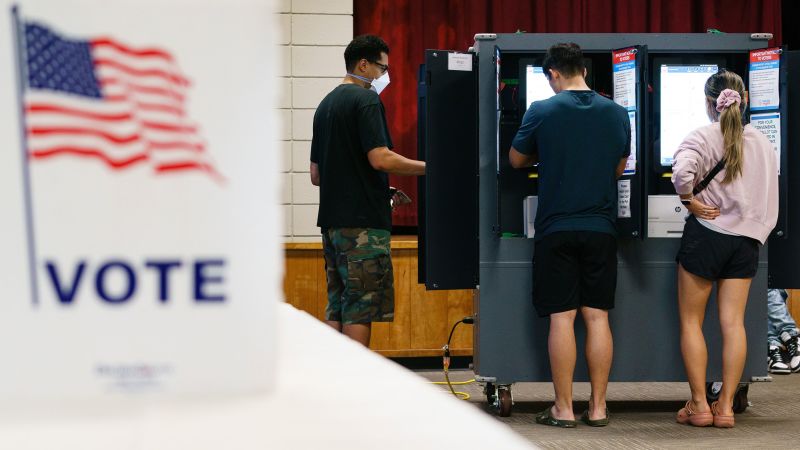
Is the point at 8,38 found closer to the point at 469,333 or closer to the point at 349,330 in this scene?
the point at 349,330

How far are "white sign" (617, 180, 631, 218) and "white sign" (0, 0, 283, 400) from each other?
363 cm

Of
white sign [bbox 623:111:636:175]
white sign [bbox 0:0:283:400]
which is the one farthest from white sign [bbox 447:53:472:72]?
white sign [bbox 0:0:283:400]

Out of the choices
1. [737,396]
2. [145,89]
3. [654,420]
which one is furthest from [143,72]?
[737,396]

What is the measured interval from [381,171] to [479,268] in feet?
2.24

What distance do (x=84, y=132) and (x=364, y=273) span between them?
3.27 m

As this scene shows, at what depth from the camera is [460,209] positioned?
4133mm

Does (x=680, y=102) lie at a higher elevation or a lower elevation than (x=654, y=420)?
higher

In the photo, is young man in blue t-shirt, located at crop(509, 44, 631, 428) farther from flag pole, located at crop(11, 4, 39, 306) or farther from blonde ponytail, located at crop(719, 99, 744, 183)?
flag pole, located at crop(11, 4, 39, 306)

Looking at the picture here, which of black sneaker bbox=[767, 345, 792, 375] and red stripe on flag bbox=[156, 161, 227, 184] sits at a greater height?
red stripe on flag bbox=[156, 161, 227, 184]

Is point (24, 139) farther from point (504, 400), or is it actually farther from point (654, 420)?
point (654, 420)

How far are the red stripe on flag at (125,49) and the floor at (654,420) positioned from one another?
10.6ft

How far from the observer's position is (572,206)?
3617 mm

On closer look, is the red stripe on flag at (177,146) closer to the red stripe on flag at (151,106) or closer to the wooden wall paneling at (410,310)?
the red stripe on flag at (151,106)

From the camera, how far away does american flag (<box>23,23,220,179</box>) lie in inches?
14.4
